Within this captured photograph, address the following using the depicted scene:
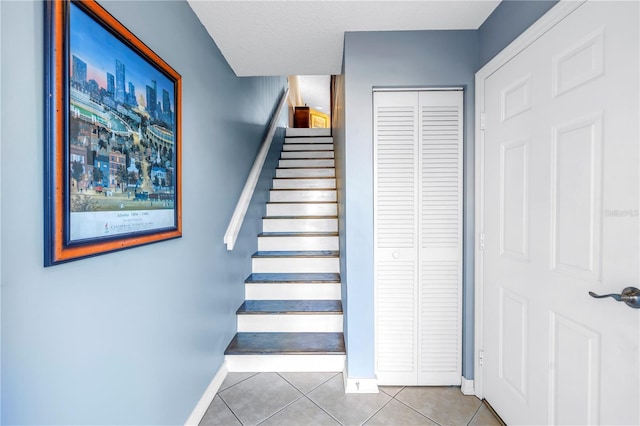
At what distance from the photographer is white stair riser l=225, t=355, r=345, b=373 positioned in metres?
1.86

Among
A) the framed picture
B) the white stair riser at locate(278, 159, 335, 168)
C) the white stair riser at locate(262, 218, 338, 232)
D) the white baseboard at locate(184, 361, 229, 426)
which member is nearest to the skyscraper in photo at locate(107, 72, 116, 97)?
the framed picture

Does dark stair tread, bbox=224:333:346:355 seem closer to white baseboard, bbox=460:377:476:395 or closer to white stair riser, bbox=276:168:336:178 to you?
white baseboard, bbox=460:377:476:395

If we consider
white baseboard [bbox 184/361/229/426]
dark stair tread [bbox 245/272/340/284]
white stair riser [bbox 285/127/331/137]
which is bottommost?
white baseboard [bbox 184/361/229/426]

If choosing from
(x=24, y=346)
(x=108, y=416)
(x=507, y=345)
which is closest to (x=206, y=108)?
(x=24, y=346)

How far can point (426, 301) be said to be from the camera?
171 cm

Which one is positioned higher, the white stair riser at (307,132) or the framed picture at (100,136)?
the white stair riser at (307,132)

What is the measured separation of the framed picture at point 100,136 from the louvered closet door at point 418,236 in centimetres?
117

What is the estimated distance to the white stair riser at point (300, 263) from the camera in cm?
239

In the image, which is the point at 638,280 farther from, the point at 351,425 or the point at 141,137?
the point at 141,137

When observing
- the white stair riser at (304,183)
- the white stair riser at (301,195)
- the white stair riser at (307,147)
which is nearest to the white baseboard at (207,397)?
the white stair riser at (301,195)

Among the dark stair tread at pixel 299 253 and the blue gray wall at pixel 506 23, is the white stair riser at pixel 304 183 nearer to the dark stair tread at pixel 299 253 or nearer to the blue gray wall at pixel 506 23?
the dark stair tread at pixel 299 253

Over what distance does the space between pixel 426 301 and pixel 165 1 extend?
203 cm

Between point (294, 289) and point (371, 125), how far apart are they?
1.36m

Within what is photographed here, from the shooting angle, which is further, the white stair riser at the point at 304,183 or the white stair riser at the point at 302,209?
the white stair riser at the point at 304,183
